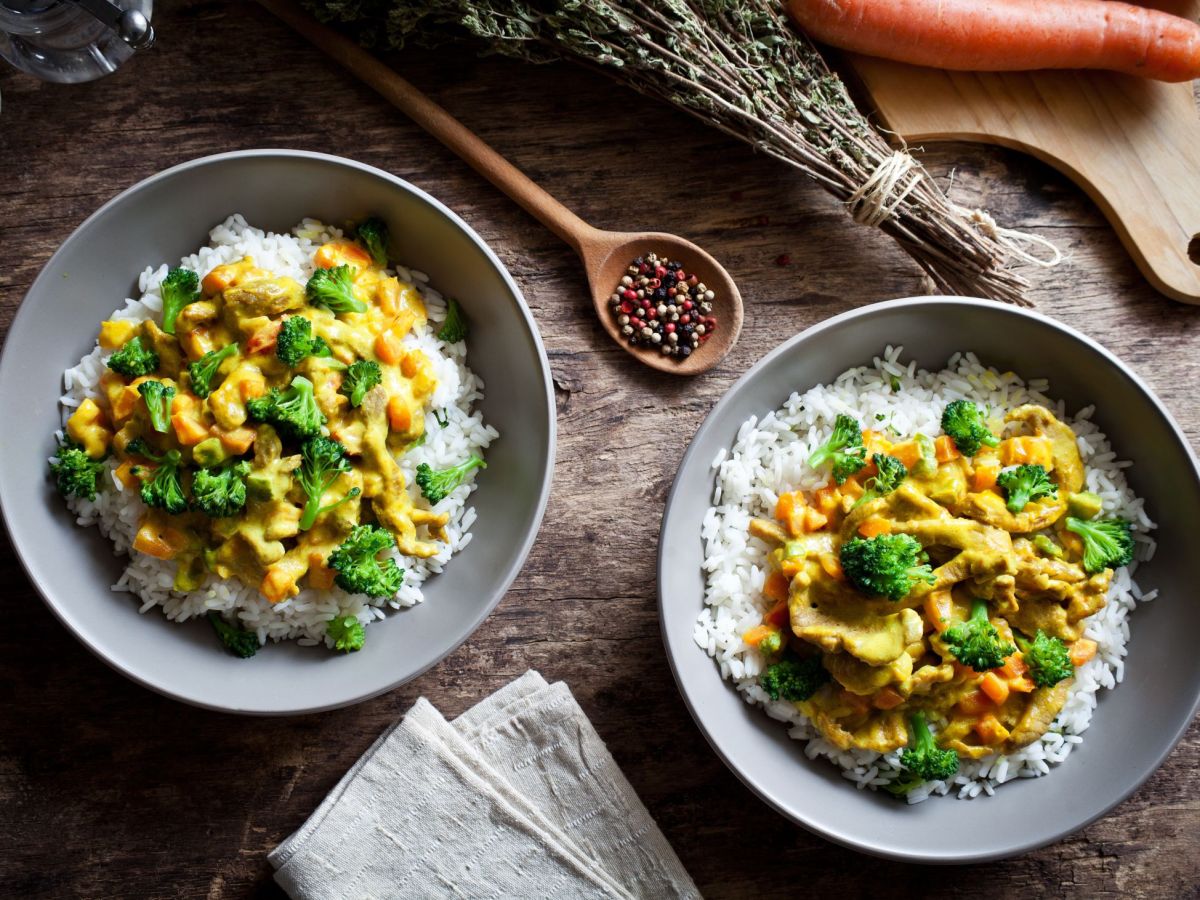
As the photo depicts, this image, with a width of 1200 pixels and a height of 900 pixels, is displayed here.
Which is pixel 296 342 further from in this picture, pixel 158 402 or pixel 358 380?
pixel 158 402

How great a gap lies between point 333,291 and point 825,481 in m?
1.79

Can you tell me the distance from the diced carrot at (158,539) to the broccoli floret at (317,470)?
0.45m

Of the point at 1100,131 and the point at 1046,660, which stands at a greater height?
the point at 1100,131

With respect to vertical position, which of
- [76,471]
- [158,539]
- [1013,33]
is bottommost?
[158,539]

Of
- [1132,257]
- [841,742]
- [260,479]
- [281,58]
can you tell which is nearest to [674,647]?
[841,742]

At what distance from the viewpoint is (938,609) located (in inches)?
122

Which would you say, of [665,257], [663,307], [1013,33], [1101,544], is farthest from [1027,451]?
[1013,33]

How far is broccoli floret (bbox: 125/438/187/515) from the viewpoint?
300 centimetres

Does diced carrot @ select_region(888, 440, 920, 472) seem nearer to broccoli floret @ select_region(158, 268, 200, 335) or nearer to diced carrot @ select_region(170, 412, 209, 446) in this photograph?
diced carrot @ select_region(170, 412, 209, 446)

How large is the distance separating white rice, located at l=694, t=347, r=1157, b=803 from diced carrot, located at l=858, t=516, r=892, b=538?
0.29m

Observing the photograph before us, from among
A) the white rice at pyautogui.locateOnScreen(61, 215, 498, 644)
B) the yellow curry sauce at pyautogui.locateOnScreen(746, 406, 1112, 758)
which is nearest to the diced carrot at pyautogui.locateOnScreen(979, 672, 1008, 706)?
the yellow curry sauce at pyautogui.locateOnScreen(746, 406, 1112, 758)

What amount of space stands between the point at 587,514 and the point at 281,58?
209 cm

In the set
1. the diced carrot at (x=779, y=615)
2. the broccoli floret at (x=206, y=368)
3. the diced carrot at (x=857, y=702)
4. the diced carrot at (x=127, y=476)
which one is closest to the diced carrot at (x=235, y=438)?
the broccoli floret at (x=206, y=368)

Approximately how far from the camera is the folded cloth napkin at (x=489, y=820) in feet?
11.1
